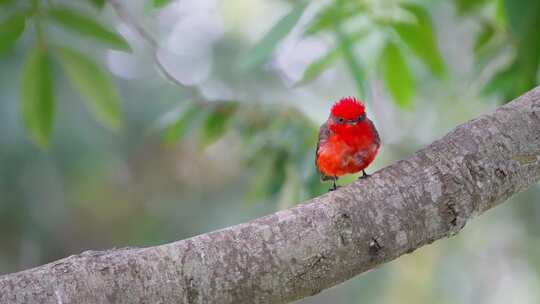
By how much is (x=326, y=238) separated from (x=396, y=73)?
5.86ft

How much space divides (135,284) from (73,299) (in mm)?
130

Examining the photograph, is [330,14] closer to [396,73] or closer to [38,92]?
[396,73]

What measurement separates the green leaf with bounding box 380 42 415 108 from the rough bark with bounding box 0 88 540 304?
4.40 feet

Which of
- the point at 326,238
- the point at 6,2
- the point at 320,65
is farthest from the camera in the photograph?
the point at 320,65

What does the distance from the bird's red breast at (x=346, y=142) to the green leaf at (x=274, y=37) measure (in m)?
0.42

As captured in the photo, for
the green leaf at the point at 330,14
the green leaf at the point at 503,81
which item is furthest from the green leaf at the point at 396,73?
the green leaf at the point at 503,81

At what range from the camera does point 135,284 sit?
164 centimetres

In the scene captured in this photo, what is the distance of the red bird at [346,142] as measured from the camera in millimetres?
2785

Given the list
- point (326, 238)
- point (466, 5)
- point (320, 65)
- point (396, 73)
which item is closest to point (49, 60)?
point (320, 65)

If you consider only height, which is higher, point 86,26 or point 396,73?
point 86,26

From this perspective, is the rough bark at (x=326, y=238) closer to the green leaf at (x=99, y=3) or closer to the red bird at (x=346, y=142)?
the red bird at (x=346, y=142)

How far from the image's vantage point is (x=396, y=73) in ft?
11.2

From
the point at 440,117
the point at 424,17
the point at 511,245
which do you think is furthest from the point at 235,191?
the point at 424,17

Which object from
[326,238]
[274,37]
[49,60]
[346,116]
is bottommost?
[326,238]
